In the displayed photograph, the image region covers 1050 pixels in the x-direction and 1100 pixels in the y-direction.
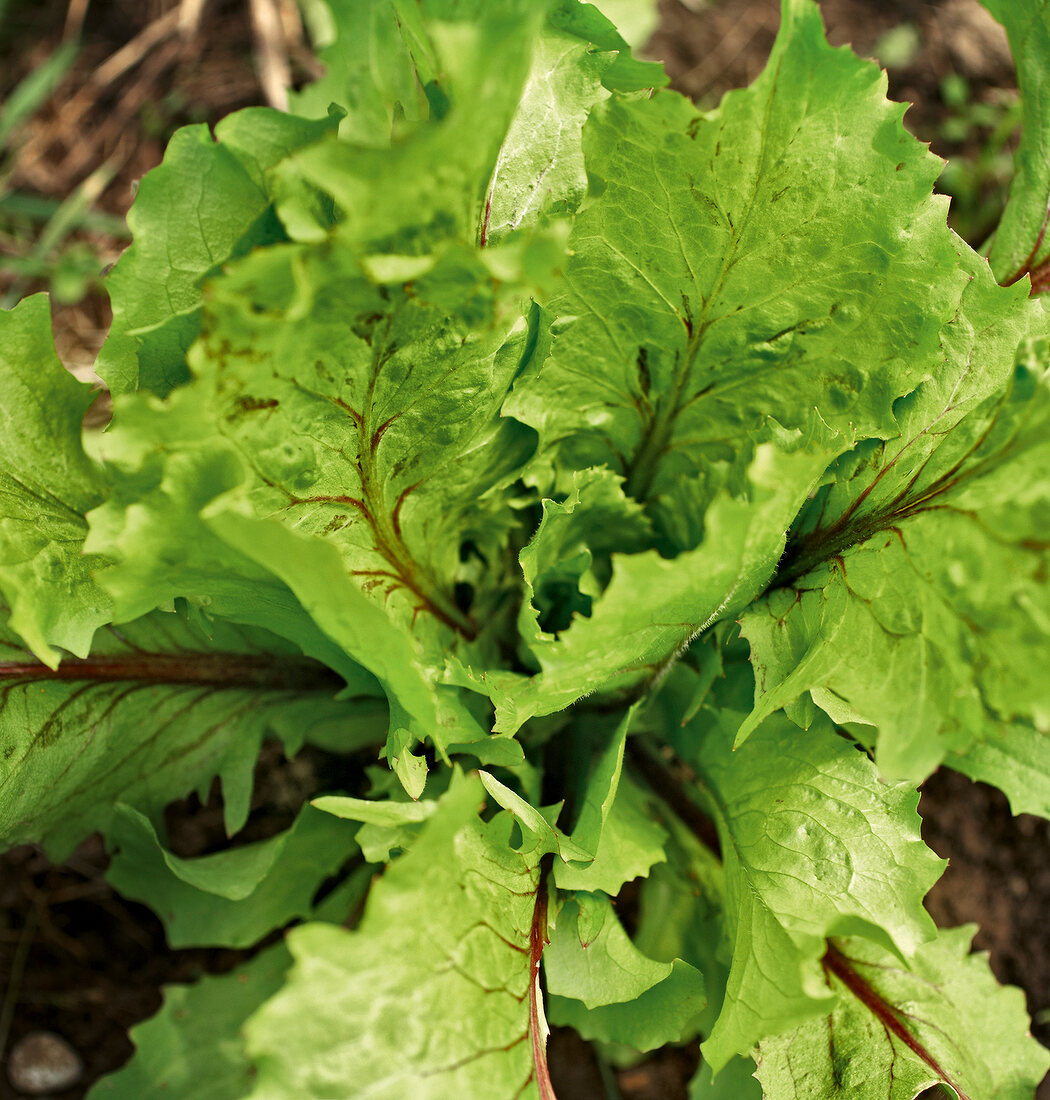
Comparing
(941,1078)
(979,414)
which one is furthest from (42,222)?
(941,1078)

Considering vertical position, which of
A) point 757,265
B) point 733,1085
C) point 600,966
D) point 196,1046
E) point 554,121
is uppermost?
point 554,121

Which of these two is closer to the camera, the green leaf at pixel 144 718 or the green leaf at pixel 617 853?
the green leaf at pixel 617 853

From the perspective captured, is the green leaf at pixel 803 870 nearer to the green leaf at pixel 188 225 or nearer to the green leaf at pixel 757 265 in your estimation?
the green leaf at pixel 757 265

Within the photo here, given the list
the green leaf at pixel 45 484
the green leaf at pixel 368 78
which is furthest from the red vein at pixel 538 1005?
the green leaf at pixel 368 78

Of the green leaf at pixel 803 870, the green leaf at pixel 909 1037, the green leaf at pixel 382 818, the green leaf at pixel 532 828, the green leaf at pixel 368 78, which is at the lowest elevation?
the green leaf at pixel 909 1037

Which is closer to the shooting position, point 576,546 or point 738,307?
point 738,307

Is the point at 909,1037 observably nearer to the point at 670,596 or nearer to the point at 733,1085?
the point at 733,1085

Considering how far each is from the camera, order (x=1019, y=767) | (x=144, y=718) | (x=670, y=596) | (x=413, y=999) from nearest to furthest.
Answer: (x=413, y=999) → (x=670, y=596) → (x=1019, y=767) → (x=144, y=718)

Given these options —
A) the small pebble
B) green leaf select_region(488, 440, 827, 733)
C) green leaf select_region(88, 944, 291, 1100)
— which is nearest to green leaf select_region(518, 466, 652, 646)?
green leaf select_region(488, 440, 827, 733)

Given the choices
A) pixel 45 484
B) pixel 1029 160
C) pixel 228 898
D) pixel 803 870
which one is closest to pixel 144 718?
pixel 228 898
